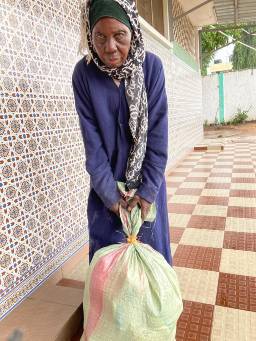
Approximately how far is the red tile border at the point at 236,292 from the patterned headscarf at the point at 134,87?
765 millimetres

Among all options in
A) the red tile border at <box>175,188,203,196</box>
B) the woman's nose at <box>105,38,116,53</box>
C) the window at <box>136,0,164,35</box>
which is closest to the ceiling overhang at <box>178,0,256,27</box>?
the window at <box>136,0,164,35</box>

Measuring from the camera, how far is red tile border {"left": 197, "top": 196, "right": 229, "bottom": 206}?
9.04 feet

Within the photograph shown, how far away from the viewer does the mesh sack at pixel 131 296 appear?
3.16ft

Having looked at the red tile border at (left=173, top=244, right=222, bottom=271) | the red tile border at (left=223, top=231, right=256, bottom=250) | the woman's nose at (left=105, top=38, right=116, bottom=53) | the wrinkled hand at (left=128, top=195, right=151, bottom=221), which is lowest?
the red tile border at (left=173, top=244, right=222, bottom=271)

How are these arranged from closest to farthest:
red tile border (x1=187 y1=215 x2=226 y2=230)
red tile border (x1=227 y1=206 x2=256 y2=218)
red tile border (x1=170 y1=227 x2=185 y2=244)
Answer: red tile border (x1=170 y1=227 x2=185 y2=244), red tile border (x1=187 y1=215 x2=226 y2=230), red tile border (x1=227 y1=206 x2=256 y2=218)

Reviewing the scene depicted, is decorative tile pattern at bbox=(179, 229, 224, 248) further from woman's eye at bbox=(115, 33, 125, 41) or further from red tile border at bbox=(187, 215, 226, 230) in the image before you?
woman's eye at bbox=(115, 33, 125, 41)

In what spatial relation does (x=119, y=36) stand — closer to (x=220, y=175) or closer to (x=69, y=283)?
(x=69, y=283)

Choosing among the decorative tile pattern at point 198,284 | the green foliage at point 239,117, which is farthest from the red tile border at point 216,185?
the green foliage at point 239,117

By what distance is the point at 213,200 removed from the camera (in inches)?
112

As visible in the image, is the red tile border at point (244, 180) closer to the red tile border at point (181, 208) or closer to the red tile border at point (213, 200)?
the red tile border at point (213, 200)

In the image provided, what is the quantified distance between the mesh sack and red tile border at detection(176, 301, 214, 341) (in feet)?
0.68

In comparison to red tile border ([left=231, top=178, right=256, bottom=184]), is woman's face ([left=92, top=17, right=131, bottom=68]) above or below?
above

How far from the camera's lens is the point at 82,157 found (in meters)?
1.95

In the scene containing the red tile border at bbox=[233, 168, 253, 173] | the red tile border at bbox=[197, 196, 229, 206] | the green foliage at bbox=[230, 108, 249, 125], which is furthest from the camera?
the green foliage at bbox=[230, 108, 249, 125]
